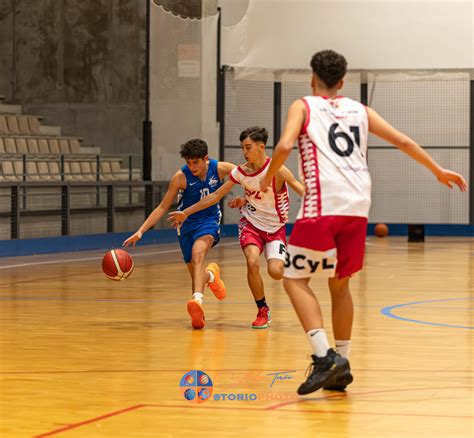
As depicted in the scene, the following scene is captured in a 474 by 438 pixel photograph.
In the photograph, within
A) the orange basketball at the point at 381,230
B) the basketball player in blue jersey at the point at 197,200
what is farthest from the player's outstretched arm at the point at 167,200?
the orange basketball at the point at 381,230

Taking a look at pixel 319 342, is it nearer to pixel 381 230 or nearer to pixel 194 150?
pixel 194 150

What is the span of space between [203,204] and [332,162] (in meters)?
3.36

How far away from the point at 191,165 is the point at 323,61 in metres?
3.66

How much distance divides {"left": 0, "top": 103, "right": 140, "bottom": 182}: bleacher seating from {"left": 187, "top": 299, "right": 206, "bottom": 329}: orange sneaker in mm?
9579

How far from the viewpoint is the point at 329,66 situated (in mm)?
6152

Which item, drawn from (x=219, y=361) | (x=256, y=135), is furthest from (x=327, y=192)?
(x=256, y=135)

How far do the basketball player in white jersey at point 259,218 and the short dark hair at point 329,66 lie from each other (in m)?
3.04

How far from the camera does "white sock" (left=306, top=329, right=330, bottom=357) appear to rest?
6.06 m

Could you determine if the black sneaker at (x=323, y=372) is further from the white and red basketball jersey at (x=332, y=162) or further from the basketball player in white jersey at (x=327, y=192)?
the white and red basketball jersey at (x=332, y=162)

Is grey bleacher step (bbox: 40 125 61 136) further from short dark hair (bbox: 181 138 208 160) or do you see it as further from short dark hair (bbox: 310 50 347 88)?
short dark hair (bbox: 310 50 347 88)

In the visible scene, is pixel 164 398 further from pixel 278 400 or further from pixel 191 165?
pixel 191 165

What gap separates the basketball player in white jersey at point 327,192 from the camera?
6.08 m

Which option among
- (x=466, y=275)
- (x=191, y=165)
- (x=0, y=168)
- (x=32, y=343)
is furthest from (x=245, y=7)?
(x=32, y=343)

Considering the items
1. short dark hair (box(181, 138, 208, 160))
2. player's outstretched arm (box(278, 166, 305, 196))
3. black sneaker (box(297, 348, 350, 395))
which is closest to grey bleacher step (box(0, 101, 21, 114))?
short dark hair (box(181, 138, 208, 160))
